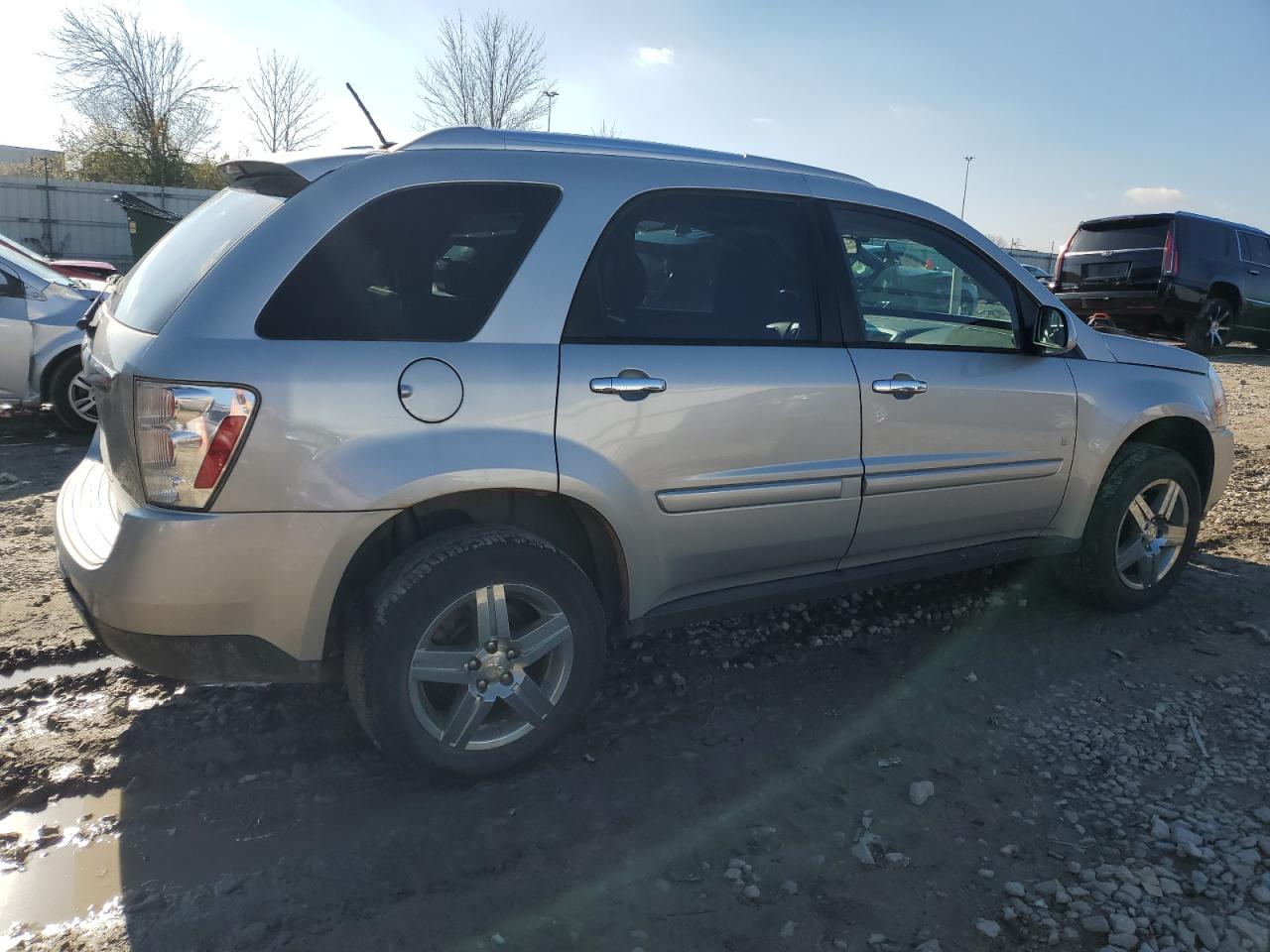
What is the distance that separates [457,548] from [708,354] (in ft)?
3.42

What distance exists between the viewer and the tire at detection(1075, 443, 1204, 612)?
4.12 metres

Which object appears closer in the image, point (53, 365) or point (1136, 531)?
point (1136, 531)

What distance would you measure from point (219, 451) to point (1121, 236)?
14028mm

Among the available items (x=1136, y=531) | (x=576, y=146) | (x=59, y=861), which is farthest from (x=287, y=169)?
(x=1136, y=531)

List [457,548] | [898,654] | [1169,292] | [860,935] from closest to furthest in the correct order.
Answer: [860,935] → [457,548] → [898,654] → [1169,292]

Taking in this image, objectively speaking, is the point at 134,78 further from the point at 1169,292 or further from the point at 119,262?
the point at 1169,292

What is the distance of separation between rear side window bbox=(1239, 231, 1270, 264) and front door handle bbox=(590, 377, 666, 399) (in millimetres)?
14433

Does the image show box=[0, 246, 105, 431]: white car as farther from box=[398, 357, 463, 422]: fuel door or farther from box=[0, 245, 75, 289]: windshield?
box=[398, 357, 463, 422]: fuel door

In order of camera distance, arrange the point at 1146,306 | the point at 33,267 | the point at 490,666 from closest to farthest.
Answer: the point at 490,666, the point at 33,267, the point at 1146,306

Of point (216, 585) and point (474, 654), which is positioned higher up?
point (216, 585)

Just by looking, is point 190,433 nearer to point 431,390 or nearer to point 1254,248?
point 431,390

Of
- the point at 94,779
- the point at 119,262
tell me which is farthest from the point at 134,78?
the point at 94,779

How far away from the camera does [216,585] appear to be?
7.97ft

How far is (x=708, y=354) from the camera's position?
120 inches
